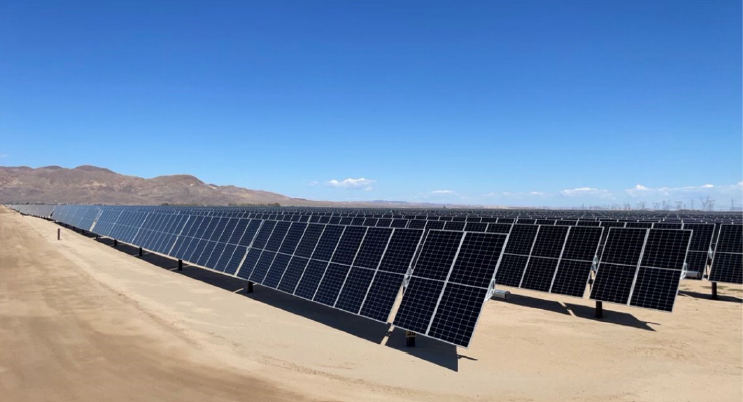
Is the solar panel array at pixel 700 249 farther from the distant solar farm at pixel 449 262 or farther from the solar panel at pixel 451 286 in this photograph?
the solar panel at pixel 451 286

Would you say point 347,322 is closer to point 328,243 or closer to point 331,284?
point 331,284

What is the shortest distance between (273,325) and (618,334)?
10.2 m

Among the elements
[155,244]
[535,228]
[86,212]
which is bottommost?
[86,212]

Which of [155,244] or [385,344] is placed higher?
[385,344]

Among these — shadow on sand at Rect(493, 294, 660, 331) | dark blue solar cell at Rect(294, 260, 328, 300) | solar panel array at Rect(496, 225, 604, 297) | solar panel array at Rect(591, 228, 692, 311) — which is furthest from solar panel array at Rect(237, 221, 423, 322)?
solar panel array at Rect(591, 228, 692, 311)

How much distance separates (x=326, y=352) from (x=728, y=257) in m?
19.1

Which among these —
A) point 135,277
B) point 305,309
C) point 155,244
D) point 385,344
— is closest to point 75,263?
point 155,244

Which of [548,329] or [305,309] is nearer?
[548,329]

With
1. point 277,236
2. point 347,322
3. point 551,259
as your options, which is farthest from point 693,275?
point 277,236

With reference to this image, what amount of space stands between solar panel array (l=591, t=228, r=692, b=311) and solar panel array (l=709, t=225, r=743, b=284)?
6205mm

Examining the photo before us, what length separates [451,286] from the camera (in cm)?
1071

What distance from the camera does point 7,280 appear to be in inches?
770

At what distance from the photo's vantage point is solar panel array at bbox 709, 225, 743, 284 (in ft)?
61.3

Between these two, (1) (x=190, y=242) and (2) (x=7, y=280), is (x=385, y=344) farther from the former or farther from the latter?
(2) (x=7, y=280)
